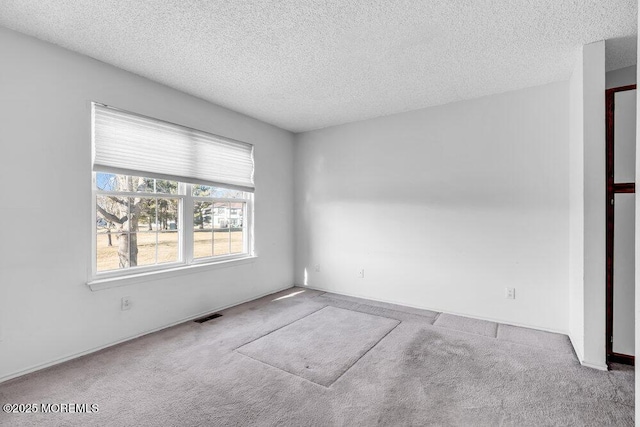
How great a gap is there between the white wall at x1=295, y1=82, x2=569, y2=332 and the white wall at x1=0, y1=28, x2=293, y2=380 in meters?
2.44

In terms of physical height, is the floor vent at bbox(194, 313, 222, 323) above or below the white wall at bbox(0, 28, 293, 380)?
below

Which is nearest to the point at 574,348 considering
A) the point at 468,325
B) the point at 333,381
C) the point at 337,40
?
the point at 468,325

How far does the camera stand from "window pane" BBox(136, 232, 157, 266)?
3.11 metres

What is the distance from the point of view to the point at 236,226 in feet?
13.8

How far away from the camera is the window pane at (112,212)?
9.22ft

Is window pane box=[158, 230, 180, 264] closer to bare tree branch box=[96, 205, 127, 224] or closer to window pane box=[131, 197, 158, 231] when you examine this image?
window pane box=[131, 197, 158, 231]

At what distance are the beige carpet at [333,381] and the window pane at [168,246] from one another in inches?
30.6

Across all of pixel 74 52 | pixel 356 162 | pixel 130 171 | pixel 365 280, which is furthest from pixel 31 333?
pixel 356 162

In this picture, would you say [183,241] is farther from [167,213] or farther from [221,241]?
[221,241]

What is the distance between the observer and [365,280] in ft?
14.3

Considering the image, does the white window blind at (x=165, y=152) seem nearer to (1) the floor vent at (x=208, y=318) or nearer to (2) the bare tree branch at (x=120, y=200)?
(2) the bare tree branch at (x=120, y=200)

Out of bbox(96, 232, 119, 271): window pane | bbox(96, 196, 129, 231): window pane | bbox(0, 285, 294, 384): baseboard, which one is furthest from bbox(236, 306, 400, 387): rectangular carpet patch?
bbox(96, 196, 129, 231): window pane

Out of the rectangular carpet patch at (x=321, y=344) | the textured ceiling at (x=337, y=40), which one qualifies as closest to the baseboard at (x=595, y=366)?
the rectangular carpet patch at (x=321, y=344)

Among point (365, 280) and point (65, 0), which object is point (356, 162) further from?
point (65, 0)
